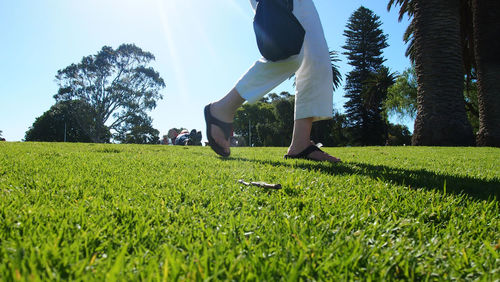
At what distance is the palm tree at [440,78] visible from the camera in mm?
8523

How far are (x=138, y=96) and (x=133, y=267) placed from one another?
41558 mm

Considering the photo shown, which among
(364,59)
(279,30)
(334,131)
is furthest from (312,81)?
(334,131)

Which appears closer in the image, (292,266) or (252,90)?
(292,266)

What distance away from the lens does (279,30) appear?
2459 mm

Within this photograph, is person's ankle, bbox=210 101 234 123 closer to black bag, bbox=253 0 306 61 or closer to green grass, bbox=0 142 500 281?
black bag, bbox=253 0 306 61

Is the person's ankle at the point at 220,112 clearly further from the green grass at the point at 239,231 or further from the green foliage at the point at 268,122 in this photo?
the green foliage at the point at 268,122

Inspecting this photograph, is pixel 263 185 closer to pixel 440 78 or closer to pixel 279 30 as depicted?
pixel 279 30

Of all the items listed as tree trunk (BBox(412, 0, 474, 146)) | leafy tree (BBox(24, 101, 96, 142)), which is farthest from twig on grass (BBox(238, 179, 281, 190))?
leafy tree (BBox(24, 101, 96, 142))

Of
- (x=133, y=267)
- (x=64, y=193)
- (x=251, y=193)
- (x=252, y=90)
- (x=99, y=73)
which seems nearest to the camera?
(x=133, y=267)

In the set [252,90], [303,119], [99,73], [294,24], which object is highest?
[99,73]

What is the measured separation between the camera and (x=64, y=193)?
1223 mm

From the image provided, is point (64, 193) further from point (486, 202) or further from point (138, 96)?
point (138, 96)

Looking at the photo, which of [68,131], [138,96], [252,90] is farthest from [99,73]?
[252,90]

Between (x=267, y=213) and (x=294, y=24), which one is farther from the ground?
(x=294, y=24)
